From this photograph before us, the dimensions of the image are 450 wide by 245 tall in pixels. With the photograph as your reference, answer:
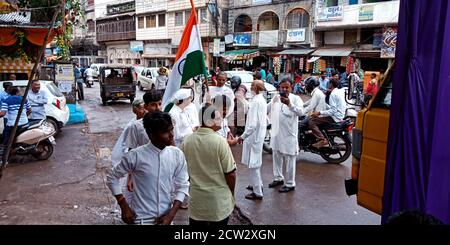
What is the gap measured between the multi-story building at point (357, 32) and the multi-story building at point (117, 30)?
2510 cm

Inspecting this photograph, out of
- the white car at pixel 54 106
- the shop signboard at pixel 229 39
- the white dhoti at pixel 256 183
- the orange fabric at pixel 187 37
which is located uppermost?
the shop signboard at pixel 229 39

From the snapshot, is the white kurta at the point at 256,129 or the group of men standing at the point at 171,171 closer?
the group of men standing at the point at 171,171

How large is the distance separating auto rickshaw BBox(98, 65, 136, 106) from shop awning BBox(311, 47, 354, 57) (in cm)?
1236

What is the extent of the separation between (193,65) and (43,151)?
4.92 m

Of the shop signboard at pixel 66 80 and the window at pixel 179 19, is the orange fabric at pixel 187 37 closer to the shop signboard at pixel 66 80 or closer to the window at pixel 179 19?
the shop signboard at pixel 66 80

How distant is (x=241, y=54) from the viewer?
98.6 feet

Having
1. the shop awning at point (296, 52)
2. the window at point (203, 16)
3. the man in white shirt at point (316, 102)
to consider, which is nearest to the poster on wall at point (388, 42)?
the shop awning at point (296, 52)

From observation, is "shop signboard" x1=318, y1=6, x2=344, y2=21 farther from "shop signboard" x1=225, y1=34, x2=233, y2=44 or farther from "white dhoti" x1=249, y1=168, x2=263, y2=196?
"white dhoti" x1=249, y1=168, x2=263, y2=196

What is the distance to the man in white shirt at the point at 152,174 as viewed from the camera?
8.82ft

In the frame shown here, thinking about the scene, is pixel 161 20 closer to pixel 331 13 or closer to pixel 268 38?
pixel 268 38

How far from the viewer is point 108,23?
163 ft
